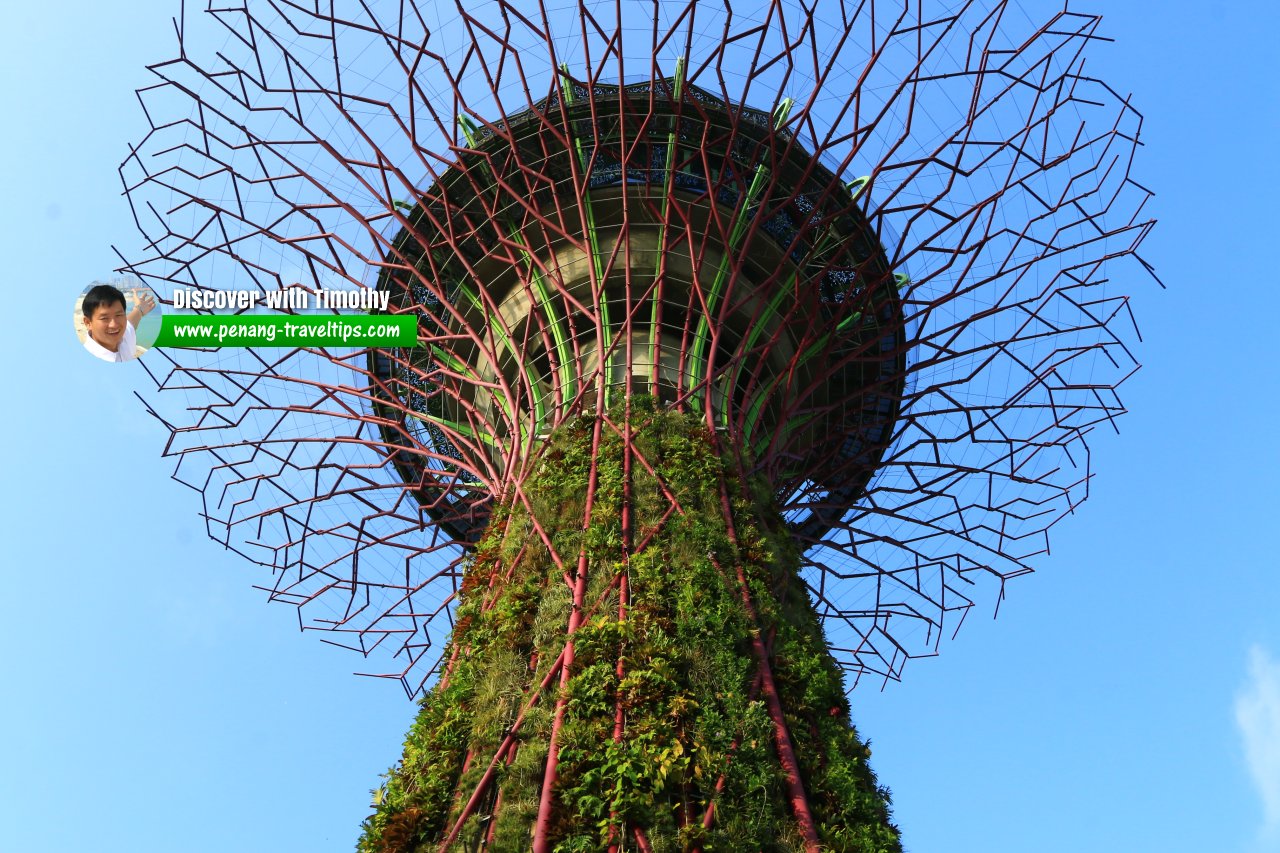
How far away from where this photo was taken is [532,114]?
19.8 metres

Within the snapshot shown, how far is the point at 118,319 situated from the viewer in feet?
63.0

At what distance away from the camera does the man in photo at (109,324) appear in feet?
60.6

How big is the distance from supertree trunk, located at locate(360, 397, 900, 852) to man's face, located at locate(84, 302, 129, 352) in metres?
7.46

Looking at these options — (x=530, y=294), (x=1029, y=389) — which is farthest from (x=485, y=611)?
(x=1029, y=389)

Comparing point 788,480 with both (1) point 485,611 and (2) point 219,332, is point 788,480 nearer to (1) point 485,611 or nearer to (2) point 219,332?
(1) point 485,611

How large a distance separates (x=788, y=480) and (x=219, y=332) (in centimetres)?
998

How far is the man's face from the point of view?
1867cm

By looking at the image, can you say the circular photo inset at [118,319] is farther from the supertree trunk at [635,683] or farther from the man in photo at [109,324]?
the supertree trunk at [635,683]

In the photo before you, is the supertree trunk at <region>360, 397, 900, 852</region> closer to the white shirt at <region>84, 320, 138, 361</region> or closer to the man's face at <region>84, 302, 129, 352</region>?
the white shirt at <region>84, 320, 138, 361</region>

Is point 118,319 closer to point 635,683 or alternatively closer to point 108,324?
point 108,324

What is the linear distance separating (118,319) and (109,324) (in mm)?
160

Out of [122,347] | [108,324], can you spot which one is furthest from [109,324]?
[122,347]

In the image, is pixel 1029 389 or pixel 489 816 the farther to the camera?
pixel 1029 389

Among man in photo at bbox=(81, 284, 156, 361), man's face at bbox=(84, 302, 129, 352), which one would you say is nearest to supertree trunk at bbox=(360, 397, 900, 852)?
man in photo at bbox=(81, 284, 156, 361)
